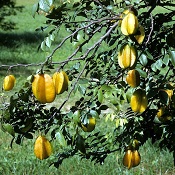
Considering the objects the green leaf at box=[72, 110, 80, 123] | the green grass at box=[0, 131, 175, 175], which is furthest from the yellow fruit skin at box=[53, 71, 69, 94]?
the green grass at box=[0, 131, 175, 175]

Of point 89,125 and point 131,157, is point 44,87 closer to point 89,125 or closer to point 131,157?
point 89,125

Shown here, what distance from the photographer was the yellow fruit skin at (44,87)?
1.06 m

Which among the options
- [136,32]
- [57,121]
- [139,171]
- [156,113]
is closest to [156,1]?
[136,32]

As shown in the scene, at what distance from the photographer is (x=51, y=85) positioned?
106 cm

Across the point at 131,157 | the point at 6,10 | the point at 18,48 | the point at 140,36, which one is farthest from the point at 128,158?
the point at 6,10

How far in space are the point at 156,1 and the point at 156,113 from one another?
2.01ft

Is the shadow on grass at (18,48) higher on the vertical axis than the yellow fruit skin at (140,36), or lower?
higher

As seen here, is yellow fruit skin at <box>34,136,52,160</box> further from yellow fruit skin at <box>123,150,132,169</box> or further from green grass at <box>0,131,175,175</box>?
green grass at <box>0,131,175,175</box>

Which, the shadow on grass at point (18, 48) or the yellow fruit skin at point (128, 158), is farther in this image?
the shadow on grass at point (18, 48)

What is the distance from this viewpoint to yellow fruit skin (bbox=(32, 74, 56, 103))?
1061mm

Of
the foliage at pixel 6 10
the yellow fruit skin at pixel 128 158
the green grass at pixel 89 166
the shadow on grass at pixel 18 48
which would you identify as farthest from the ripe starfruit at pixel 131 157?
the foliage at pixel 6 10

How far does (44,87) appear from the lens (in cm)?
105

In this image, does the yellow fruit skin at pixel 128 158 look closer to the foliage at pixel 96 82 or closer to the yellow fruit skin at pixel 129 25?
the foliage at pixel 96 82

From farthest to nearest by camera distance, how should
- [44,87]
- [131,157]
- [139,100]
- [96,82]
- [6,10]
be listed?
[6,10], [131,157], [96,82], [139,100], [44,87]
